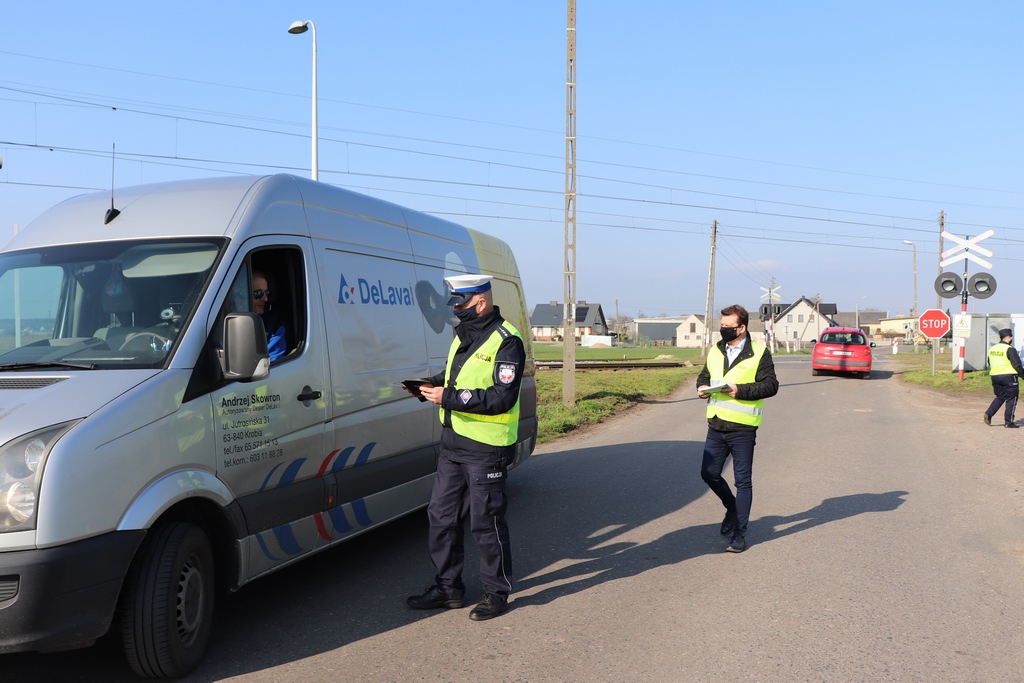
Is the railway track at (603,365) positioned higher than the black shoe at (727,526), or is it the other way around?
the black shoe at (727,526)

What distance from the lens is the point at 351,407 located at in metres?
5.41

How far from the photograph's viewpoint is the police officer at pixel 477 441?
4.89 m

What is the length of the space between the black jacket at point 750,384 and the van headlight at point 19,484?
14.7ft

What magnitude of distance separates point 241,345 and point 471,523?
169 centimetres

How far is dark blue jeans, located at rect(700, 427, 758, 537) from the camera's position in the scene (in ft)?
21.4

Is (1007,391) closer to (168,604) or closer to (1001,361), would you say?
(1001,361)

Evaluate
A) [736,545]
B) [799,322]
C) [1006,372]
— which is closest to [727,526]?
[736,545]

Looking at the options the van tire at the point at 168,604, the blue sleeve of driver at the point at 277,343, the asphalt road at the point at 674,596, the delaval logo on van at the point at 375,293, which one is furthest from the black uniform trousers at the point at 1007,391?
the van tire at the point at 168,604

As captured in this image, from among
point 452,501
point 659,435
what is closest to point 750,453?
point 452,501

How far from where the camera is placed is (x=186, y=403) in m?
4.05

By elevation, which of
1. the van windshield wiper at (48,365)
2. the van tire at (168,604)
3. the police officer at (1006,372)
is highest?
the van windshield wiper at (48,365)

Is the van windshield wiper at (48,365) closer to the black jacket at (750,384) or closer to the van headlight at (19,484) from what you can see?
the van headlight at (19,484)

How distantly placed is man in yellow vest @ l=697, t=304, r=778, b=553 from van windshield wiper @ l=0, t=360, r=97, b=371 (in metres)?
4.15

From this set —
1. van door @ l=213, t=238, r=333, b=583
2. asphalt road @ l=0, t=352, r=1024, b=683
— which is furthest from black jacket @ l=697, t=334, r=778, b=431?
van door @ l=213, t=238, r=333, b=583
